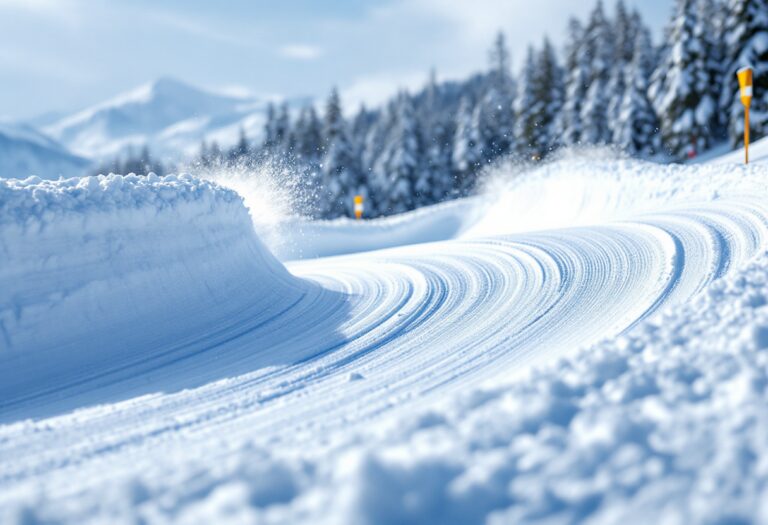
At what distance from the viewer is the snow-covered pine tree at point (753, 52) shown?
26.5 metres

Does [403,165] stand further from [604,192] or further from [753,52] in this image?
[604,192]

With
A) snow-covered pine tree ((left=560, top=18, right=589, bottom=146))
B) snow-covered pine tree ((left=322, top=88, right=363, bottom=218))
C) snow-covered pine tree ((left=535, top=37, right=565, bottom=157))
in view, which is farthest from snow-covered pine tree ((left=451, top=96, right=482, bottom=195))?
snow-covered pine tree ((left=322, top=88, right=363, bottom=218))

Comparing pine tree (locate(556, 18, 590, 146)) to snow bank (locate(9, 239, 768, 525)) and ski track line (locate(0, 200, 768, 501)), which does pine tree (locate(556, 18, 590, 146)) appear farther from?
snow bank (locate(9, 239, 768, 525))

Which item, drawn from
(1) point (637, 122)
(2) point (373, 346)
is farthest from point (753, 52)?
(2) point (373, 346)

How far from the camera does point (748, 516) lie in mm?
2082

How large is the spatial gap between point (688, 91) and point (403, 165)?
16857 mm

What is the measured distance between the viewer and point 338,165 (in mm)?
37344

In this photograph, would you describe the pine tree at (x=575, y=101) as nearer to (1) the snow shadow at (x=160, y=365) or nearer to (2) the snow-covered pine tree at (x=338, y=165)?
(2) the snow-covered pine tree at (x=338, y=165)

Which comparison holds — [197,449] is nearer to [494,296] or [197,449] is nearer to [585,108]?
[494,296]

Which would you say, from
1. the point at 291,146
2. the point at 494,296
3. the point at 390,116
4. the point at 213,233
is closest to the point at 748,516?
the point at 494,296

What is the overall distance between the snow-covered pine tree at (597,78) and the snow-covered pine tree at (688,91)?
400 centimetres

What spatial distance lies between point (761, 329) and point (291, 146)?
42.7 meters

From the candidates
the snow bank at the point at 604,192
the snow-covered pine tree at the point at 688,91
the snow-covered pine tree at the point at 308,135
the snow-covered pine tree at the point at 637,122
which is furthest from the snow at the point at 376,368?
the snow-covered pine tree at the point at 308,135

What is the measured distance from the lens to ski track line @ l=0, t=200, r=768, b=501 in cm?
372
